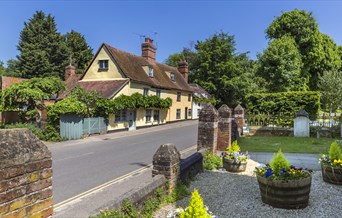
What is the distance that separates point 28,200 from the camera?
2734 millimetres

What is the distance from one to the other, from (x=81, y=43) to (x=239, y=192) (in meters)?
56.0

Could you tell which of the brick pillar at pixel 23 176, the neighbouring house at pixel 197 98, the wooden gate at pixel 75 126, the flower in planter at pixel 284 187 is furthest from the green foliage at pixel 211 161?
the neighbouring house at pixel 197 98

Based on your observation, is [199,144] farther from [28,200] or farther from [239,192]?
[28,200]

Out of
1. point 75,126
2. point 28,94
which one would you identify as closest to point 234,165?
point 75,126

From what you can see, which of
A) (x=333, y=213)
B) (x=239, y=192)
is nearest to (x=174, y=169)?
(x=239, y=192)

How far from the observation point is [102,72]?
1172 inches

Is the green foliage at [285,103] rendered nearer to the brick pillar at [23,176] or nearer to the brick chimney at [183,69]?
the brick pillar at [23,176]

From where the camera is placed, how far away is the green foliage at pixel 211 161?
9258mm

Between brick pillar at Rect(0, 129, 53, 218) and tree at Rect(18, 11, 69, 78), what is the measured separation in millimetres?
49384

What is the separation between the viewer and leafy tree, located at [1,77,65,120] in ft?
68.6

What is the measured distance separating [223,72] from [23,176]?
46083 millimetres

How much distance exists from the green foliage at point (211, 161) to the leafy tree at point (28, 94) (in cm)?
1675

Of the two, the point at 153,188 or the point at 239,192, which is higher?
the point at 153,188

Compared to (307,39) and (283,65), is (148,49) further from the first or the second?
(307,39)
